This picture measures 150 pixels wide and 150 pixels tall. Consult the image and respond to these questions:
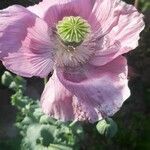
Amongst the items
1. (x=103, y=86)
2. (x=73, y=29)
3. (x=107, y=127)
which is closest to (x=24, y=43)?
(x=73, y=29)

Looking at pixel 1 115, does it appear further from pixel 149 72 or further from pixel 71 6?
pixel 71 6

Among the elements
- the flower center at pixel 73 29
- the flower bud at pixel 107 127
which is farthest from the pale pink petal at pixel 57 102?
the flower bud at pixel 107 127

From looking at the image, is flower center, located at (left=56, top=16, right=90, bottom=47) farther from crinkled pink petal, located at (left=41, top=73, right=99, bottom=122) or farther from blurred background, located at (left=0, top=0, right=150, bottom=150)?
blurred background, located at (left=0, top=0, right=150, bottom=150)

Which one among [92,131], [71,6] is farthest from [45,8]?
[92,131]

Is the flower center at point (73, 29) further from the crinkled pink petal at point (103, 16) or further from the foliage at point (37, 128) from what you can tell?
the foliage at point (37, 128)

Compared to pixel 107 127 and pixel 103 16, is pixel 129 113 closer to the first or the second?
pixel 107 127

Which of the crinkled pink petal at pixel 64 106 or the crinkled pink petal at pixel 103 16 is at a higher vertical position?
the crinkled pink petal at pixel 103 16
